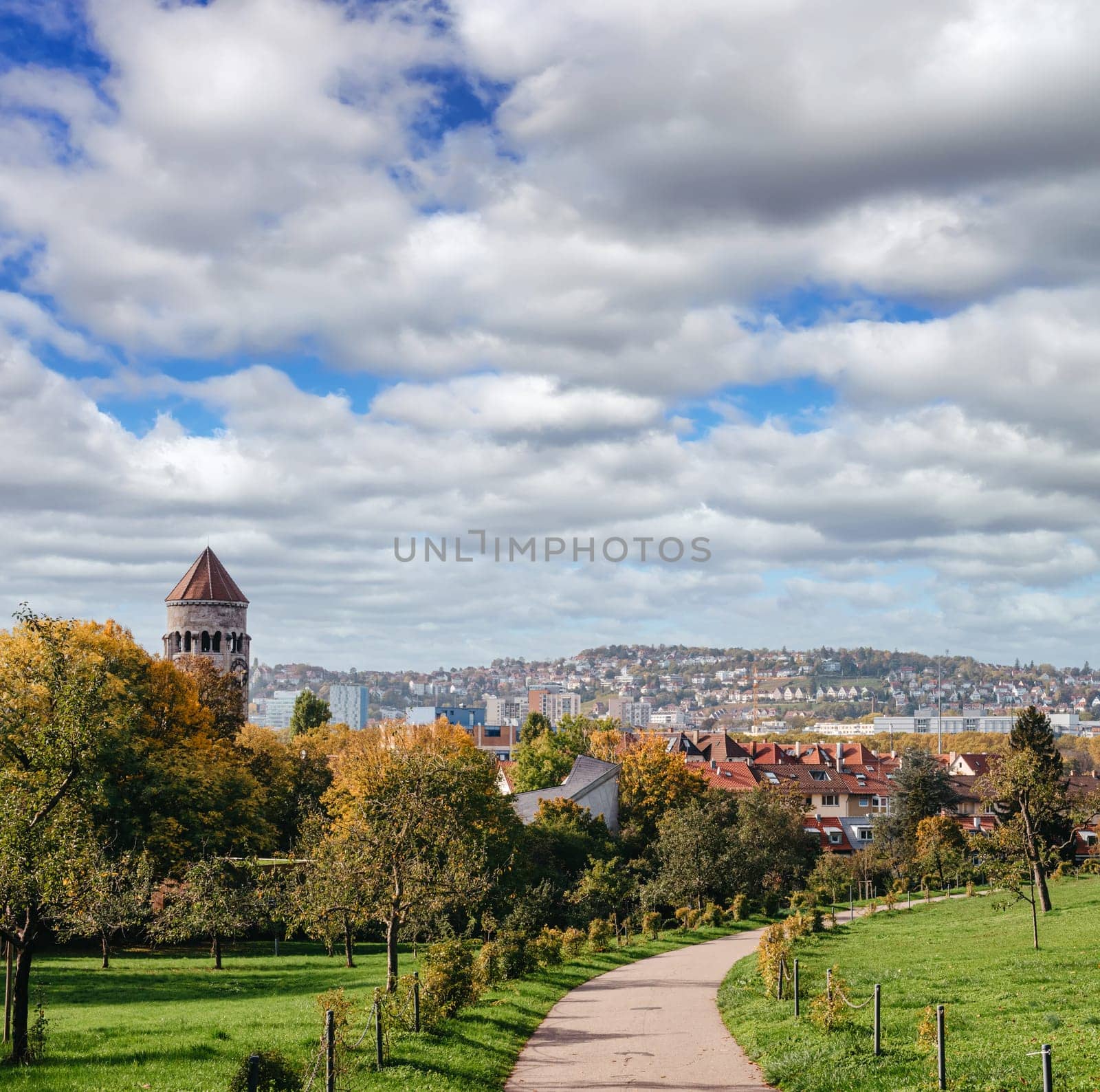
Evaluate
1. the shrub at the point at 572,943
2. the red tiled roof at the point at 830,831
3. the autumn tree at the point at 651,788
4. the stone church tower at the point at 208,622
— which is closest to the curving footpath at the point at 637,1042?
the shrub at the point at 572,943

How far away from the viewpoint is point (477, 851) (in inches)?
1163

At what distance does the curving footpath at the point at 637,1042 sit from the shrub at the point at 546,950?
175 centimetres

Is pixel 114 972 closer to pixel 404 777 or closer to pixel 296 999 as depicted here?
pixel 296 999

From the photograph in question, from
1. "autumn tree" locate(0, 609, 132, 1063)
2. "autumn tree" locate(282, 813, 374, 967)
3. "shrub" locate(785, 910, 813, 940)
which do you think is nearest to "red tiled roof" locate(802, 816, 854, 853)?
"shrub" locate(785, 910, 813, 940)

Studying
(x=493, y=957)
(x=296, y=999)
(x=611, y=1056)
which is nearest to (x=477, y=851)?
(x=493, y=957)

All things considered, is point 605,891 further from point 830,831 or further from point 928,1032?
point 830,831

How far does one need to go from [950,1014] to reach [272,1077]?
41.2ft

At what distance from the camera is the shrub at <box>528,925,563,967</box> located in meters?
31.8

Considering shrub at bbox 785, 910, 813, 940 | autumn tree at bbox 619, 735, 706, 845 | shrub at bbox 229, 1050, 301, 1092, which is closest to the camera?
shrub at bbox 229, 1050, 301, 1092

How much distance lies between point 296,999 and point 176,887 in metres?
15.0

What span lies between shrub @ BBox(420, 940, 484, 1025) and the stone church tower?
278 feet

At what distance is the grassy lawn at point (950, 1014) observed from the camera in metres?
15.9

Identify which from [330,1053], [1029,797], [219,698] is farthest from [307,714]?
[330,1053]

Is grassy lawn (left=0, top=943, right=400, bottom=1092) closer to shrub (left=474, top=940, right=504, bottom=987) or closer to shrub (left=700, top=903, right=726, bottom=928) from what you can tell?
shrub (left=474, top=940, right=504, bottom=987)
